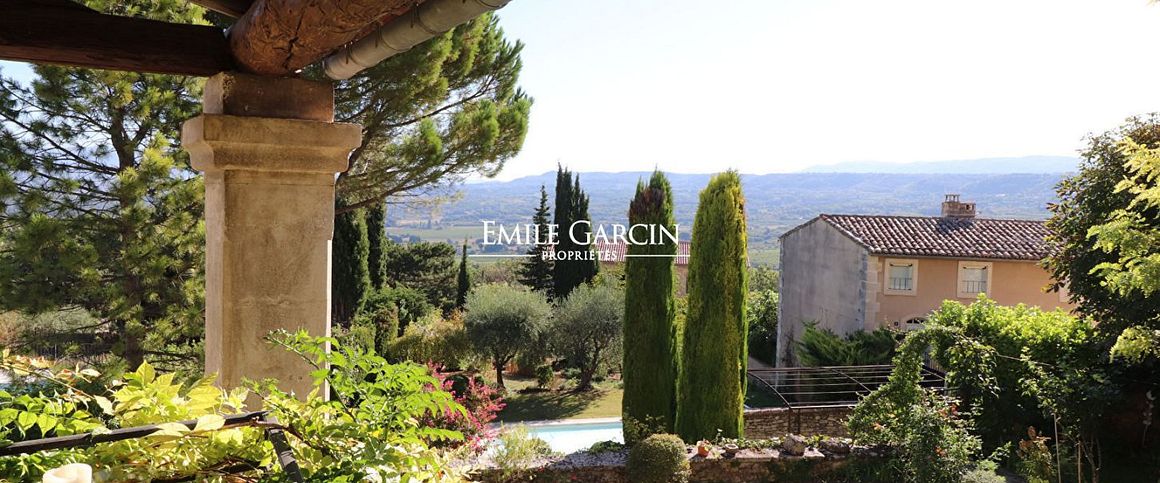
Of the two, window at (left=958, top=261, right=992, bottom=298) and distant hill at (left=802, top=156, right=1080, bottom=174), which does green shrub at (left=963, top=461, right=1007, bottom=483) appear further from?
distant hill at (left=802, top=156, right=1080, bottom=174)

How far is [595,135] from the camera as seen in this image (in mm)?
55312

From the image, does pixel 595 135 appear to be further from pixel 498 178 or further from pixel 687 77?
pixel 498 178

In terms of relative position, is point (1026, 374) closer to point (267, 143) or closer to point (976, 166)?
point (267, 143)

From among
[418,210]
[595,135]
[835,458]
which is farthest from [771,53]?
[835,458]

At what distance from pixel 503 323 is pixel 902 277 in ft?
25.7

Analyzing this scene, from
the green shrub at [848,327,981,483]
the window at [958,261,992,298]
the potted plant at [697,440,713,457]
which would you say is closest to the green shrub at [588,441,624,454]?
the potted plant at [697,440,713,457]

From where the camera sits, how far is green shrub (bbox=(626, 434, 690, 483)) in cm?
757

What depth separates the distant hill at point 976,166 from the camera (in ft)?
314

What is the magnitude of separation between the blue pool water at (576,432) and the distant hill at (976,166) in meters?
82.0

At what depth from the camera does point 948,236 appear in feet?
54.3

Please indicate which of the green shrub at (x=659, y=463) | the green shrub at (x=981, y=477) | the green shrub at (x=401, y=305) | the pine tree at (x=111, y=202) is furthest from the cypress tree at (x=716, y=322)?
the green shrub at (x=401, y=305)

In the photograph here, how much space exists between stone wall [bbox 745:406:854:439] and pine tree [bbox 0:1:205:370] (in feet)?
24.3

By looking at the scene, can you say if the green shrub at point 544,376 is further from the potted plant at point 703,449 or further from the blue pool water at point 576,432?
the potted plant at point 703,449

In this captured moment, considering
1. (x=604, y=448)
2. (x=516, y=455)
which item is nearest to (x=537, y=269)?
(x=604, y=448)
